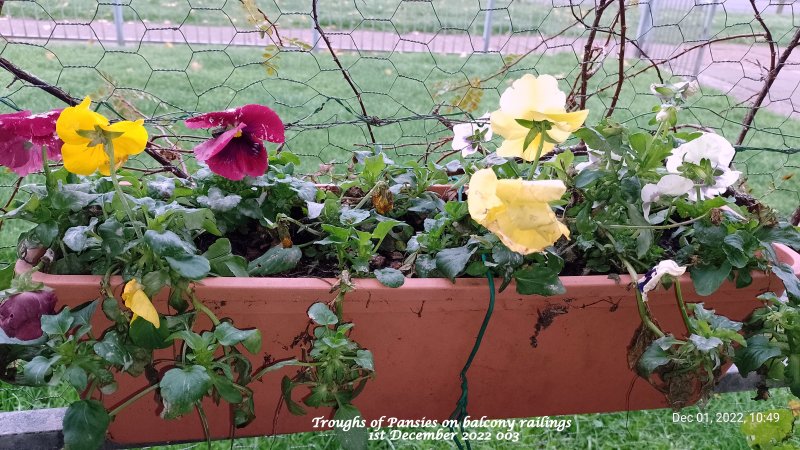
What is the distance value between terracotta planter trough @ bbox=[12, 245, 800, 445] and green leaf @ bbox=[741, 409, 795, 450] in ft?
0.42

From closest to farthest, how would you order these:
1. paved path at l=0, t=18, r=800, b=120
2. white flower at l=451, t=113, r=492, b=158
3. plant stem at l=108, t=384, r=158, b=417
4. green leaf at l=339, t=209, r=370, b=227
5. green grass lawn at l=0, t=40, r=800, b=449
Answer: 1. plant stem at l=108, t=384, r=158, b=417
2. green leaf at l=339, t=209, r=370, b=227
3. white flower at l=451, t=113, r=492, b=158
4. green grass lawn at l=0, t=40, r=800, b=449
5. paved path at l=0, t=18, r=800, b=120

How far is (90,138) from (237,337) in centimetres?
22

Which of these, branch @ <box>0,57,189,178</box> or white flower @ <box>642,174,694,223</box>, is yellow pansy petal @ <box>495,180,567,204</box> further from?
branch @ <box>0,57,189,178</box>

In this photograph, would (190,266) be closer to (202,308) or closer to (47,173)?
(202,308)

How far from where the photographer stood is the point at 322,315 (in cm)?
62

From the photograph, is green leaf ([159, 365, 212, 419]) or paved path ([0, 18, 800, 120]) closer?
green leaf ([159, 365, 212, 419])

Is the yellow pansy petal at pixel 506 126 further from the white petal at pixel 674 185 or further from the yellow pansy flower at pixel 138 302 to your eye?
the yellow pansy flower at pixel 138 302

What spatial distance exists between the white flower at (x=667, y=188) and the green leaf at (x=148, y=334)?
50cm

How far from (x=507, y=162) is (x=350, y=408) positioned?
31 cm

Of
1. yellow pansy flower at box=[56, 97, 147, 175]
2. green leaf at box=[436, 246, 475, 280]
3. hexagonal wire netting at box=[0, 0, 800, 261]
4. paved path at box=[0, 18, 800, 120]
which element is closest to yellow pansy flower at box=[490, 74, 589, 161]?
green leaf at box=[436, 246, 475, 280]

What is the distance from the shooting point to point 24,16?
8.38 ft

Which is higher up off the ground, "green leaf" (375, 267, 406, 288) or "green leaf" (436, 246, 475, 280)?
"green leaf" (436, 246, 475, 280)

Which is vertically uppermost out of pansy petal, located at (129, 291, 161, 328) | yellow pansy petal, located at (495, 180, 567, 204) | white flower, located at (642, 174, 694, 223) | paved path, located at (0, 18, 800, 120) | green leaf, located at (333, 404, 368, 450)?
yellow pansy petal, located at (495, 180, 567, 204)

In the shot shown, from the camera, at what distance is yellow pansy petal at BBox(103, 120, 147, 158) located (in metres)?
0.60
